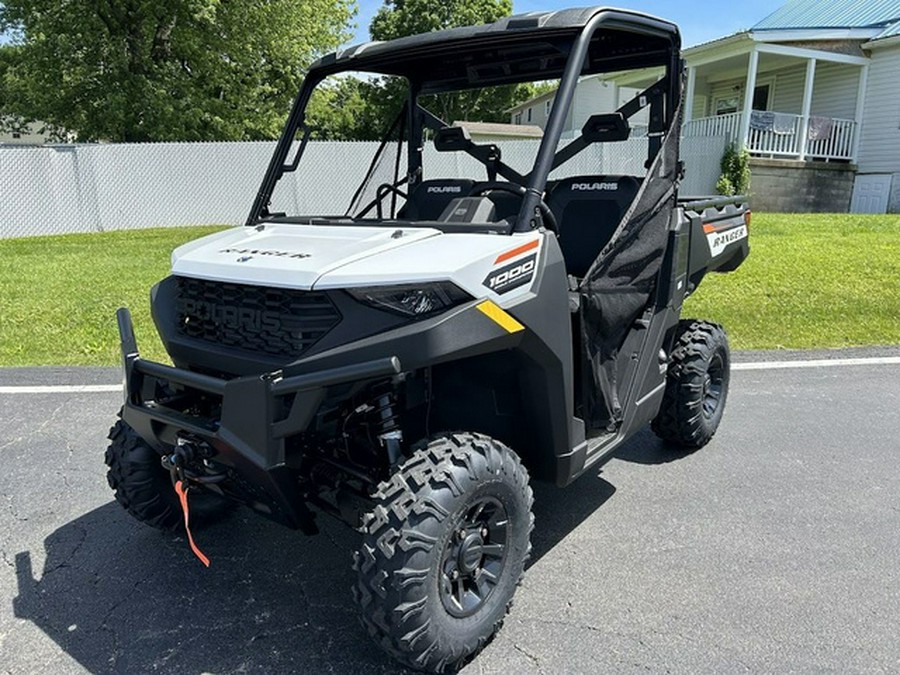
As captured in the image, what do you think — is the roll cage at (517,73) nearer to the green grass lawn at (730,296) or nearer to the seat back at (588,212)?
the seat back at (588,212)

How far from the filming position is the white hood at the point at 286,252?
239 cm

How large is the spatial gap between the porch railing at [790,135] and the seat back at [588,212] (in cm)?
1551

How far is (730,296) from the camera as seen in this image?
827 centimetres

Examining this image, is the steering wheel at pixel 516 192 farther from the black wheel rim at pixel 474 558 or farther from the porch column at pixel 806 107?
the porch column at pixel 806 107

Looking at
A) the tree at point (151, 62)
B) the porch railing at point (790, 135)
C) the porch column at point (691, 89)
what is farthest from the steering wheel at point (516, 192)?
the tree at point (151, 62)

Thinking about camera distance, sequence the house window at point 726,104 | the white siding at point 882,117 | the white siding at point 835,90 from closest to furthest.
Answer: the white siding at point 882,117 < the white siding at point 835,90 < the house window at point 726,104

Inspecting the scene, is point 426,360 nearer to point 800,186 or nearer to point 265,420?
point 265,420

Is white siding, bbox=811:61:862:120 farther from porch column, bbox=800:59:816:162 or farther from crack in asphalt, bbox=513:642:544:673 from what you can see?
crack in asphalt, bbox=513:642:544:673

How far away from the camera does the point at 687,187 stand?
59.6 feet

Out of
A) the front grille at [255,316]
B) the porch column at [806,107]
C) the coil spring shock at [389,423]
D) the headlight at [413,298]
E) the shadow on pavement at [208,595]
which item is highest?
the porch column at [806,107]

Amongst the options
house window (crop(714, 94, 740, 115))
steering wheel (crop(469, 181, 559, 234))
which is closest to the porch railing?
house window (crop(714, 94, 740, 115))

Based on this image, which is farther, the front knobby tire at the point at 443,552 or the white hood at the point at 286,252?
the white hood at the point at 286,252

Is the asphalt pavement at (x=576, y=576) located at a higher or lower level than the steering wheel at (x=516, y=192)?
lower

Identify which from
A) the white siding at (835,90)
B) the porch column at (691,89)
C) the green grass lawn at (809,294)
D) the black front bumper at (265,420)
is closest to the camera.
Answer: the black front bumper at (265,420)
